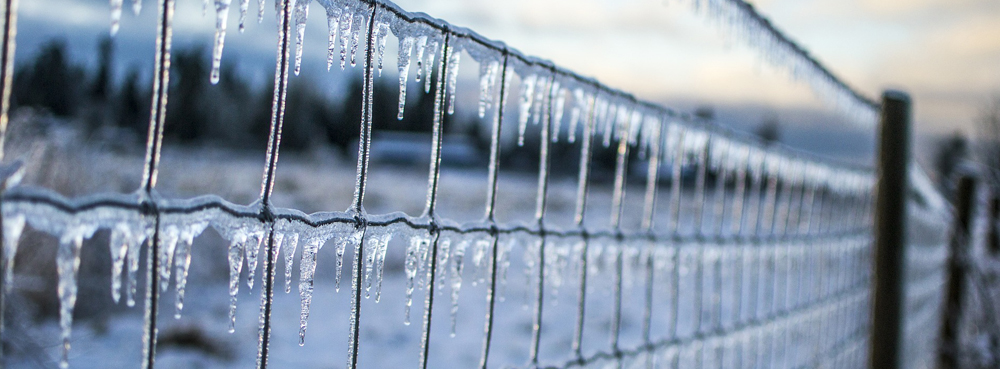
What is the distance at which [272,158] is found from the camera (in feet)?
2.13

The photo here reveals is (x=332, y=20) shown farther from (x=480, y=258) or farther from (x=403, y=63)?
(x=480, y=258)

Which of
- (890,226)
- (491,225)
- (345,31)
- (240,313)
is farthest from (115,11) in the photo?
(240,313)

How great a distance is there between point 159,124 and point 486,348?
1.69ft

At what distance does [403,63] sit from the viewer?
0.75m

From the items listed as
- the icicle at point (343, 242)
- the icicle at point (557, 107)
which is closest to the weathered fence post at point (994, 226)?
the icicle at point (557, 107)

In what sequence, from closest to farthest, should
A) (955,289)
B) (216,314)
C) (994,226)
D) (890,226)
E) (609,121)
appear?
(609,121) < (890,226) < (955,289) < (994,226) < (216,314)

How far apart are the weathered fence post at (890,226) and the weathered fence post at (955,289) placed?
4.79ft

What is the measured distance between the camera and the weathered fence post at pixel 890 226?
2.01 m

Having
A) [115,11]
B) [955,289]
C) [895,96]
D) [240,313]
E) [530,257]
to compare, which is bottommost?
[240,313]

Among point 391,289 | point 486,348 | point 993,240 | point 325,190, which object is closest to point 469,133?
point 325,190

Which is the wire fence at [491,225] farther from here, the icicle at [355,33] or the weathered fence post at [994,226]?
the weathered fence post at [994,226]

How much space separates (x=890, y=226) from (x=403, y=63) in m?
1.83

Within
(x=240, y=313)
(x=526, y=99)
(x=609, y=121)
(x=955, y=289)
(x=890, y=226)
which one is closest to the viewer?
(x=526, y=99)

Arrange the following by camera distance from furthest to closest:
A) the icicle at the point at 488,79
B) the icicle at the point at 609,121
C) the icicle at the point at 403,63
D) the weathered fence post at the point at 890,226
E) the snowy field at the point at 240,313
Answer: the snowy field at the point at 240,313
the weathered fence post at the point at 890,226
the icicle at the point at 609,121
the icicle at the point at 488,79
the icicle at the point at 403,63
